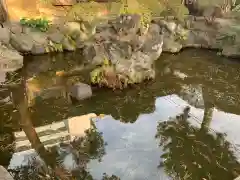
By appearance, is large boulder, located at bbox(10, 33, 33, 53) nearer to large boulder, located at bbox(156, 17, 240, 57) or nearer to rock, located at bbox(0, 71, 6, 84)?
rock, located at bbox(0, 71, 6, 84)

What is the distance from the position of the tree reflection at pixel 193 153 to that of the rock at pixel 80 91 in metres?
2.43

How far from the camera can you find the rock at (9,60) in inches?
443

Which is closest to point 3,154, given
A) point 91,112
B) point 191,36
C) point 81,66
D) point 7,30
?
point 91,112

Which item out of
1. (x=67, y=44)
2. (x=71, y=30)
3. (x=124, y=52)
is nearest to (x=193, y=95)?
(x=124, y=52)

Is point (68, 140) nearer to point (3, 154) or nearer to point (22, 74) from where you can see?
point (3, 154)

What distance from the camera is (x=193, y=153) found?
781cm

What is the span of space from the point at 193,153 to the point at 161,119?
1552 millimetres

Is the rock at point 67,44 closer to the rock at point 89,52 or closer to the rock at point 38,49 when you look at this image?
the rock at point 89,52

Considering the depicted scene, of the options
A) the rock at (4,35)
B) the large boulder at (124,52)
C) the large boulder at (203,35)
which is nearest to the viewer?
the large boulder at (124,52)

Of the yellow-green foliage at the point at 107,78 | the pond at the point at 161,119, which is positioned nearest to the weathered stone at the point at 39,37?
the pond at the point at 161,119

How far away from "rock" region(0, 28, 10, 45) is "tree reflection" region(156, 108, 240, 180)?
22.4 ft

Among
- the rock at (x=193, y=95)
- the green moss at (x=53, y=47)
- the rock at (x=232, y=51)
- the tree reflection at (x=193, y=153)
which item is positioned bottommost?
the tree reflection at (x=193, y=153)

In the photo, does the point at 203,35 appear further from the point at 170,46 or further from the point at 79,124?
the point at 79,124

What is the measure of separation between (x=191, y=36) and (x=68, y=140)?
8.43 m
